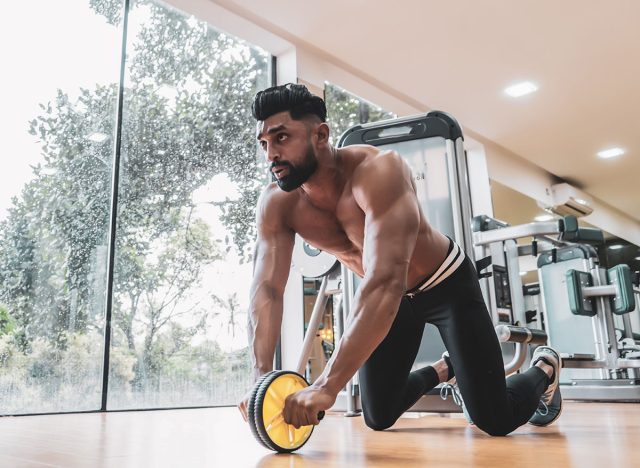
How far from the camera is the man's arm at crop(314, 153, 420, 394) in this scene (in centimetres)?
126

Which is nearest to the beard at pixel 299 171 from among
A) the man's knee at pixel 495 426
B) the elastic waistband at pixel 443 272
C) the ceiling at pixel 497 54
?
the elastic waistband at pixel 443 272

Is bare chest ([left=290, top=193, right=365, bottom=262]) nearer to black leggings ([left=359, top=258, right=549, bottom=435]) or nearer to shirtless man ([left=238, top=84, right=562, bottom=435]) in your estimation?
shirtless man ([left=238, top=84, right=562, bottom=435])

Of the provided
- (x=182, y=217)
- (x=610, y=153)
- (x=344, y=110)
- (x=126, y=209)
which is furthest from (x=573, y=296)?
(x=126, y=209)

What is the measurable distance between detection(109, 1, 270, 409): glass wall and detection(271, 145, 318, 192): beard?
2.57 metres

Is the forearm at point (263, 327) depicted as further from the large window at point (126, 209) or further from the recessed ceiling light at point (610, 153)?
the recessed ceiling light at point (610, 153)

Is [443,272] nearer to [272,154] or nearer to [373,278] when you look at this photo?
[373,278]

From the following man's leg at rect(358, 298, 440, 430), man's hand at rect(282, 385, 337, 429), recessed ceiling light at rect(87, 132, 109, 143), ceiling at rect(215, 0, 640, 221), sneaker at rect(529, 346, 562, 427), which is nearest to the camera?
man's hand at rect(282, 385, 337, 429)

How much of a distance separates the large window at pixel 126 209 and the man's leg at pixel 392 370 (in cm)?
215

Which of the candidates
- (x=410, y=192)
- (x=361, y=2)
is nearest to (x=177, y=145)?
(x=361, y=2)

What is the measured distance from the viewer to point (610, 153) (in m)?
6.89

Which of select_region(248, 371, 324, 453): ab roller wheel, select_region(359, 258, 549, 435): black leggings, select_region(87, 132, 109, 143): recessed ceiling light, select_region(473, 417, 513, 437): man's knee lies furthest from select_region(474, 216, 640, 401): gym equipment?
select_region(87, 132, 109, 143): recessed ceiling light

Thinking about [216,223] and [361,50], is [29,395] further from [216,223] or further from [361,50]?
[361,50]

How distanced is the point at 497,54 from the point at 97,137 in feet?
10.3

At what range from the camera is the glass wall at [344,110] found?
5254mm
